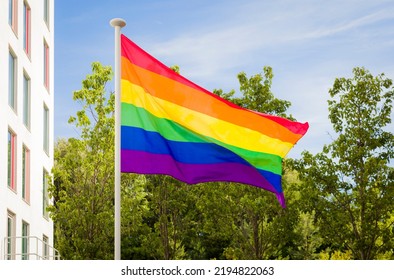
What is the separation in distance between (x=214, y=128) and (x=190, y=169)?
82cm

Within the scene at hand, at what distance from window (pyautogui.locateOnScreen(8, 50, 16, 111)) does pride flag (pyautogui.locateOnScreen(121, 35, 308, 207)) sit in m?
20.5

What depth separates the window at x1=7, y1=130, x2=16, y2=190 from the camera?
31781 mm

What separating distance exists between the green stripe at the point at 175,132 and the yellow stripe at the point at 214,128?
0.23 ft

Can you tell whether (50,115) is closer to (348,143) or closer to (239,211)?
(239,211)

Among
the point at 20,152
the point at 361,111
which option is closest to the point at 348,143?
the point at 361,111

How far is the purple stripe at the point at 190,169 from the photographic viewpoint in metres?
12.3

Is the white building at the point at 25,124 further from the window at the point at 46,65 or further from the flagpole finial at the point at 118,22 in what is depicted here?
the flagpole finial at the point at 118,22

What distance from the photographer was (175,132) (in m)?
12.9

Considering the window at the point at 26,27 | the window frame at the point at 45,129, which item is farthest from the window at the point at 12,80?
the window frame at the point at 45,129

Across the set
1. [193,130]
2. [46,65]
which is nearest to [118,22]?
[193,130]

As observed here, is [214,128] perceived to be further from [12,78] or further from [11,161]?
[12,78]

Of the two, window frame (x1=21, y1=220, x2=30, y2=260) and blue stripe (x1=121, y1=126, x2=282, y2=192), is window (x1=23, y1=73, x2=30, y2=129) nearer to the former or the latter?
window frame (x1=21, y1=220, x2=30, y2=260)

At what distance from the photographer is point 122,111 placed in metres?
12.6

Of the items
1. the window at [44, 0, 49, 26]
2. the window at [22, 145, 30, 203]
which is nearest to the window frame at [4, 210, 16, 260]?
the window at [22, 145, 30, 203]
